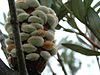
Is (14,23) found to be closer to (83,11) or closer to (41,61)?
(41,61)

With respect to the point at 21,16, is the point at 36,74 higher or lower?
lower

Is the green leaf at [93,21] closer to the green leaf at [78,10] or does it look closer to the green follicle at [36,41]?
the green leaf at [78,10]

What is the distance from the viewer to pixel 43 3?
4.56 ft

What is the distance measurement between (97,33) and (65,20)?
20 cm

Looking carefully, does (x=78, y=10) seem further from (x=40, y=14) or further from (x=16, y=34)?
(x=16, y=34)

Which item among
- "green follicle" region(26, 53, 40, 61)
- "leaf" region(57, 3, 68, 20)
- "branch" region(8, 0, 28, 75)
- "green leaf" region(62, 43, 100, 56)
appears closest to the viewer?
"branch" region(8, 0, 28, 75)

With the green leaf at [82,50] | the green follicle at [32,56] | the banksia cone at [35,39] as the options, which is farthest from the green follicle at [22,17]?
the green leaf at [82,50]

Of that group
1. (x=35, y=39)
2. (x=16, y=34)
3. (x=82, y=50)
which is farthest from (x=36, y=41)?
(x=82, y=50)

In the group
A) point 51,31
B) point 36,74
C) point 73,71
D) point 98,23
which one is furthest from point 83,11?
point 73,71

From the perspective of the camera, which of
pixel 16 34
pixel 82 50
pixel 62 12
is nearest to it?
pixel 16 34

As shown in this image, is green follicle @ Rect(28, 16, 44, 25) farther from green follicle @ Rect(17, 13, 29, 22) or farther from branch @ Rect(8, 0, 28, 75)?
branch @ Rect(8, 0, 28, 75)

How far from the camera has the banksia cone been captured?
108 centimetres

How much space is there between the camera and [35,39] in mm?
1083

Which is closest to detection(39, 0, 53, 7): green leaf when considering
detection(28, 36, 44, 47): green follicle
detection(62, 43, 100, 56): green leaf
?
detection(62, 43, 100, 56): green leaf
